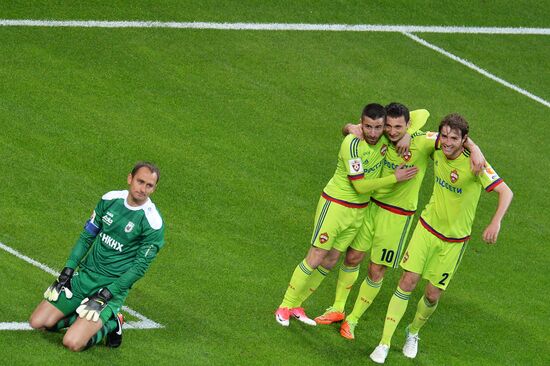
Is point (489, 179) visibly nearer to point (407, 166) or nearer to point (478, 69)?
point (407, 166)

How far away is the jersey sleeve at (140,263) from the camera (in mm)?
11188

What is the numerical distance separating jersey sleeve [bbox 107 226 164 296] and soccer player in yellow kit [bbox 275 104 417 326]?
83.0 inches

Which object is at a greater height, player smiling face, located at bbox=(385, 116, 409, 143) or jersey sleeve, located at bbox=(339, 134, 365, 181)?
player smiling face, located at bbox=(385, 116, 409, 143)

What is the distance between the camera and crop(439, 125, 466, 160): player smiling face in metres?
11.9

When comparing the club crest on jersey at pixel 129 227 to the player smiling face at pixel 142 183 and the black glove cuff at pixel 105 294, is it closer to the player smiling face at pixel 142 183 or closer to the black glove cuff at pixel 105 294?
the player smiling face at pixel 142 183

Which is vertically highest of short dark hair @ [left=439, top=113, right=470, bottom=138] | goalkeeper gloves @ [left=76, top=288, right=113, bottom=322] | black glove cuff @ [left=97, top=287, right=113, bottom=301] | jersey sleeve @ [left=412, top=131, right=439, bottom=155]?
short dark hair @ [left=439, top=113, right=470, bottom=138]

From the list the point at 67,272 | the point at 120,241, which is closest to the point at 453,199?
the point at 120,241

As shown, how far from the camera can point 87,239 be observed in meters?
11.3

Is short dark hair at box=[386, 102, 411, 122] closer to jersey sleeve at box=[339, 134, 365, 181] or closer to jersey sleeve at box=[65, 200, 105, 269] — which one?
jersey sleeve at box=[339, 134, 365, 181]

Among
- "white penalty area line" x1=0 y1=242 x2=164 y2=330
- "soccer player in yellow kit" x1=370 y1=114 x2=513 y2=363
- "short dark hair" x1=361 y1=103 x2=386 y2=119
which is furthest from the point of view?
"soccer player in yellow kit" x1=370 y1=114 x2=513 y2=363

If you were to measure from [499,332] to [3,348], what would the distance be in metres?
5.89

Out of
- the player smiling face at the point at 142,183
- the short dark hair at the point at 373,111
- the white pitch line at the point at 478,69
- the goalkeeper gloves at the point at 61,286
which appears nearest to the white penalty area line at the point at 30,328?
the goalkeeper gloves at the point at 61,286

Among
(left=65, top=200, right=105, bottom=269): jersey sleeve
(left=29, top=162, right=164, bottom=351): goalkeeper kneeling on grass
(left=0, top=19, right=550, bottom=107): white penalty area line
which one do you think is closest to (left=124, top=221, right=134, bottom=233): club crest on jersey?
(left=29, top=162, right=164, bottom=351): goalkeeper kneeling on grass

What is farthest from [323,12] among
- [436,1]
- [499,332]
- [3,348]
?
[3,348]
